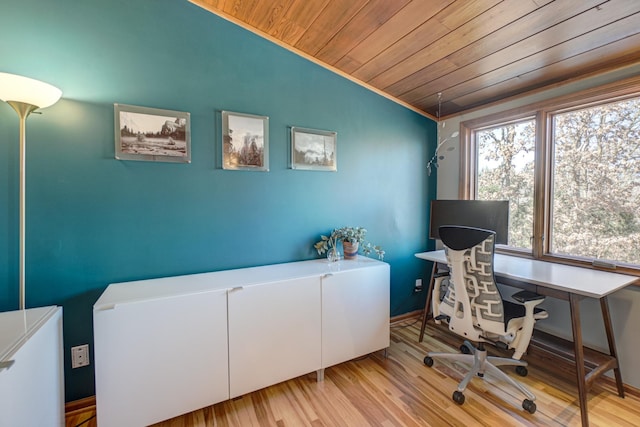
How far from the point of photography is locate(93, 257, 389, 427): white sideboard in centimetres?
142

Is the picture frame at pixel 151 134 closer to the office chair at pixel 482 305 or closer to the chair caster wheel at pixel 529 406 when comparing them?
the office chair at pixel 482 305

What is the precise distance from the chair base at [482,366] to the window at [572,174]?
936mm

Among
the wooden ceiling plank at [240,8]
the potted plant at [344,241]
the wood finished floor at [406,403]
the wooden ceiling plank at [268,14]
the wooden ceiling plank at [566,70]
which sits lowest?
the wood finished floor at [406,403]

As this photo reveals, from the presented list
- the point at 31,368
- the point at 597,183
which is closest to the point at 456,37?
the point at 597,183

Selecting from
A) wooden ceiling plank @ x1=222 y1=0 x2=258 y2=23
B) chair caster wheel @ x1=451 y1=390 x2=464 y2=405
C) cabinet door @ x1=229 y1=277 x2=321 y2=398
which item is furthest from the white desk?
wooden ceiling plank @ x1=222 y1=0 x2=258 y2=23

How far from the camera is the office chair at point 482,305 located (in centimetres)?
170

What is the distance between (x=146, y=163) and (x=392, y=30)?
1.82 meters

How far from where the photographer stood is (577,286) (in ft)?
5.32

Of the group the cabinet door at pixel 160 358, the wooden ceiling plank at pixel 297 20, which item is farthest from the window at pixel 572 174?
the cabinet door at pixel 160 358

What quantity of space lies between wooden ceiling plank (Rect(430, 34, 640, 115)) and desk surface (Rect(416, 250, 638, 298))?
140cm

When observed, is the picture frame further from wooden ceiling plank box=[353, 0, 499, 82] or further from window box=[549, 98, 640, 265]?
window box=[549, 98, 640, 265]

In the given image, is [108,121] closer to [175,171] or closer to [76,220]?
[175,171]

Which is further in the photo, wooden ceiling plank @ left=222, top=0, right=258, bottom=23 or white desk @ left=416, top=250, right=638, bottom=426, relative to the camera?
wooden ceiling plank @ left=222, top=0, right=258, bottom=23

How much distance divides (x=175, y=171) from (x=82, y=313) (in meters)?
1.01
